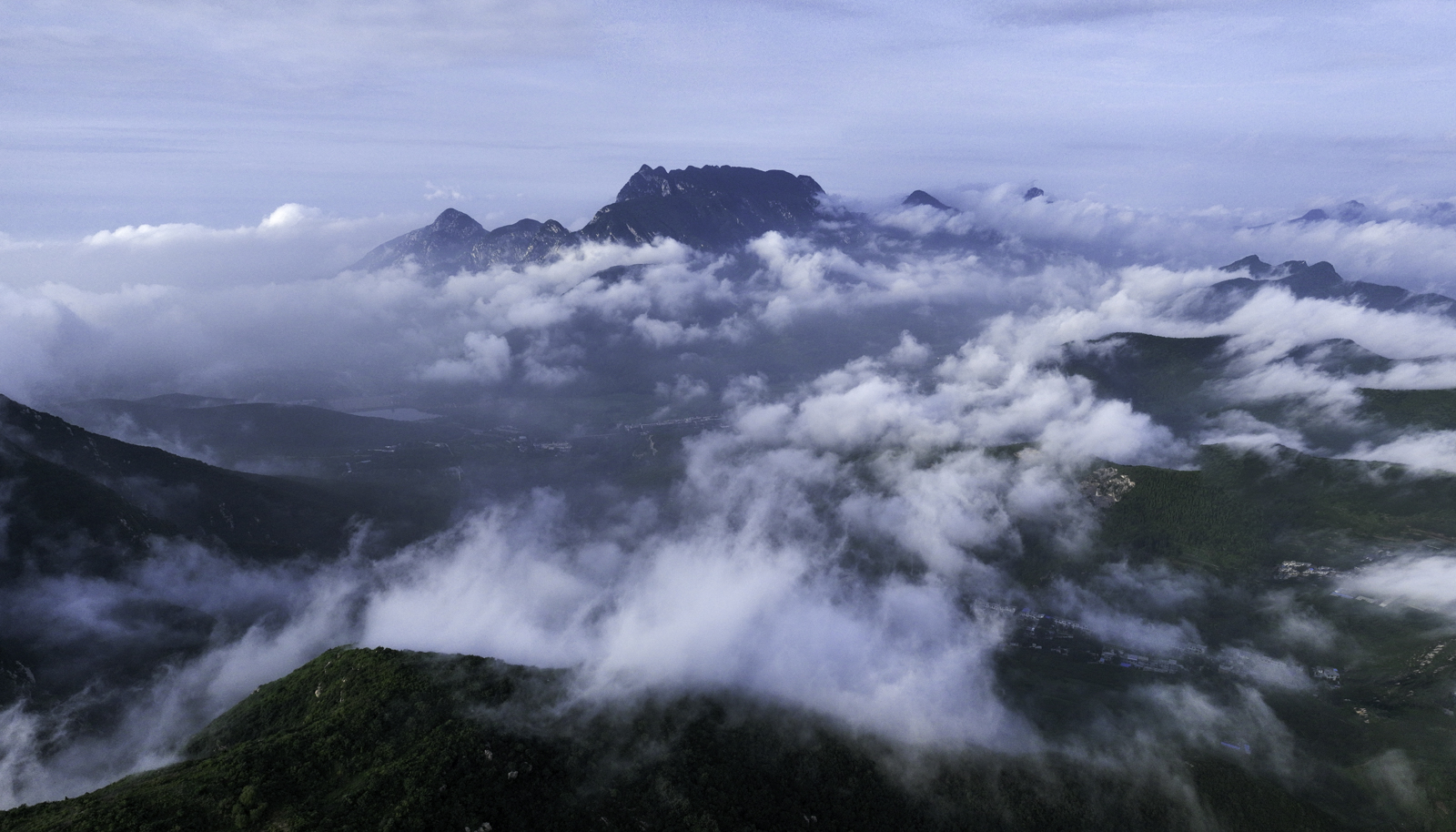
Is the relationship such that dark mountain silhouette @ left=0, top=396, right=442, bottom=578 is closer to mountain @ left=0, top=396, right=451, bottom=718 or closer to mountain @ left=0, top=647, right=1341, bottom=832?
mountain @ left=0, top=396, right=451, bottom=718

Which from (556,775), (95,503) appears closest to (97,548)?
(95,503)

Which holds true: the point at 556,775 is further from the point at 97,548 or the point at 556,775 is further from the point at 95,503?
the point at 95,503

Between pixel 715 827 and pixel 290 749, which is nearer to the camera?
pixel 290 749

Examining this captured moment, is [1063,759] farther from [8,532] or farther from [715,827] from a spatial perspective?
[8,532]

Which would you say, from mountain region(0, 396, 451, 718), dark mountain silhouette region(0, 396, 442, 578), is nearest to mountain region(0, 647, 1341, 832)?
mountain region(0, 396, 451, 718)

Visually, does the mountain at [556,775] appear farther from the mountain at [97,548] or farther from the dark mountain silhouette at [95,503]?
the dark mountain silhouette at [95,503]

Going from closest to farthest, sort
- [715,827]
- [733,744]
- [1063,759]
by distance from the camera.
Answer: [715,827] → [733,744] → [1063,759]

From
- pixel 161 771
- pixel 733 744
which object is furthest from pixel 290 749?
pixel 733 744

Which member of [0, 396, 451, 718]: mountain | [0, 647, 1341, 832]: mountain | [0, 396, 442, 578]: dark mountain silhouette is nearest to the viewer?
[0, 647, 1341, 832]: mountain
